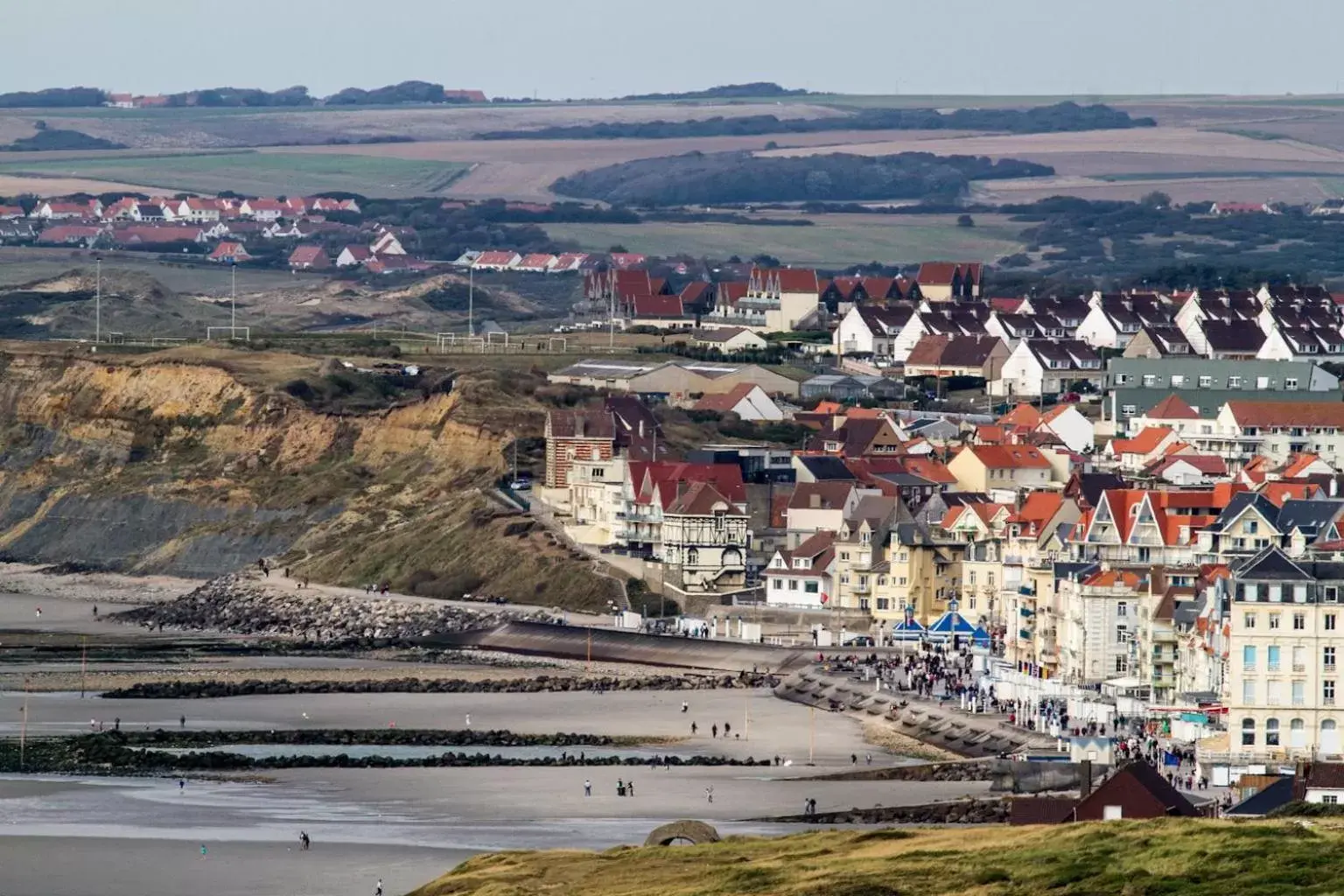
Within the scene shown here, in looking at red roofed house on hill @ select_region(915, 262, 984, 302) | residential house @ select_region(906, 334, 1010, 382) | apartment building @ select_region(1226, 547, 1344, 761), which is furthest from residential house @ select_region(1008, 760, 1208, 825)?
red roofed house on hill @ select_region(915, 262, 984, 302)

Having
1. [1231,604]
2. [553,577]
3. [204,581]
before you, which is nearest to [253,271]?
[204,581]

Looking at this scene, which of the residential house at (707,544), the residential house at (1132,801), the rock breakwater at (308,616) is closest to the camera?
the residential house at (1132,801)

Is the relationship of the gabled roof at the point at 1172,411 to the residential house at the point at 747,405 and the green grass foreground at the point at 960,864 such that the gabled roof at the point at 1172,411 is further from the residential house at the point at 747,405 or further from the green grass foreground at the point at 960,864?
the green grass foreground at the point at 960,864

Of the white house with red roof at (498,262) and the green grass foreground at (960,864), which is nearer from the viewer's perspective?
the green grass foreground at (960,864)

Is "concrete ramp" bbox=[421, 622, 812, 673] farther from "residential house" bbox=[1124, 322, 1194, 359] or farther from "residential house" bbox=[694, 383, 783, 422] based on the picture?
"residential house" bbox=[1124, 322, 1194, 359]

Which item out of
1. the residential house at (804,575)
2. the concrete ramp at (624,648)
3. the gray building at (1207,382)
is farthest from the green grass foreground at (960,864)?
the gray building at (1207,382)

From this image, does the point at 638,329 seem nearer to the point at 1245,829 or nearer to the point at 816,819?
the point at 816,819
